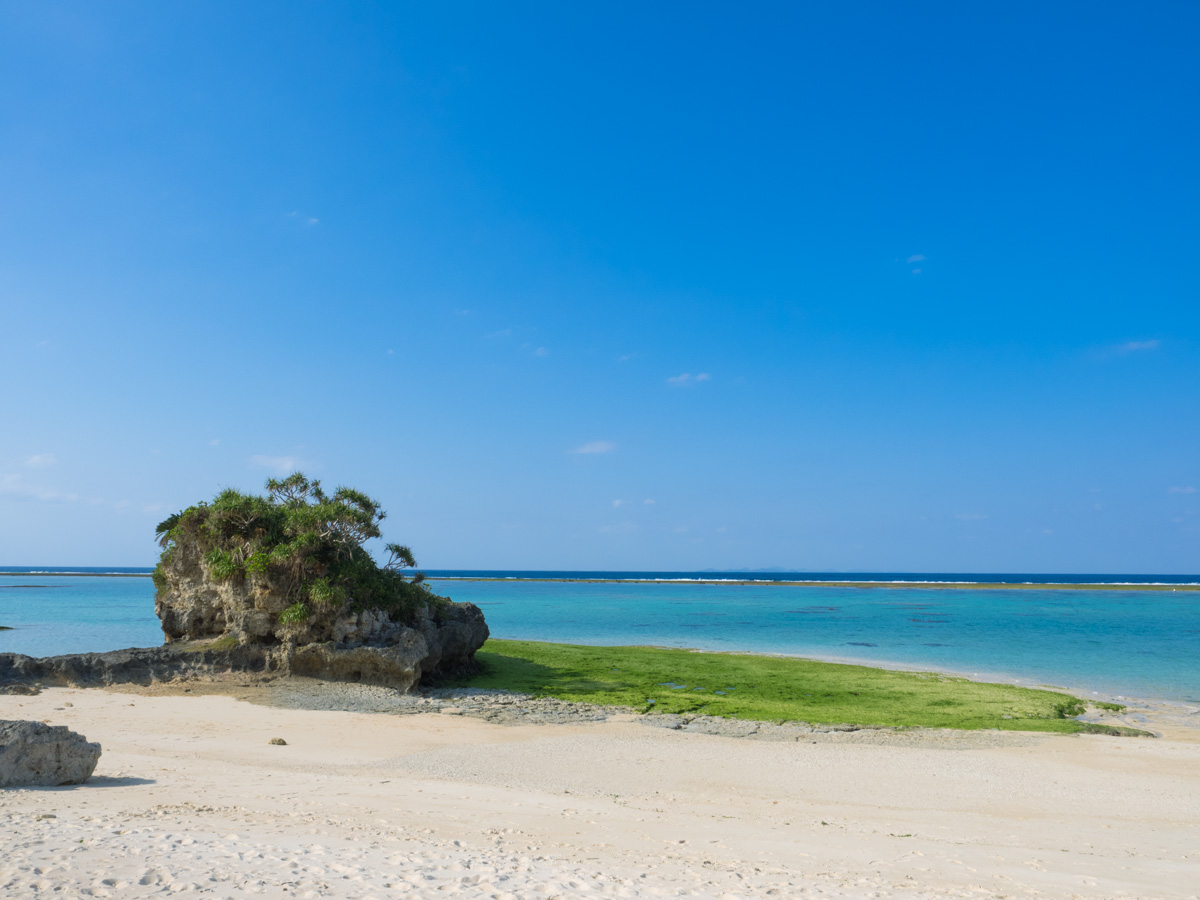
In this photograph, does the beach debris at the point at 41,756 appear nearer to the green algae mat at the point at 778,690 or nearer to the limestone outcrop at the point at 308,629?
the limestone outcrop at the point at 308,629

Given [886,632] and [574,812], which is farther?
[886,632]

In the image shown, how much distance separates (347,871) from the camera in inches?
277

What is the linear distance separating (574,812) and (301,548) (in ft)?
47.7

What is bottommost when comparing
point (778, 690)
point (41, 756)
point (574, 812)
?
point (778, 690)

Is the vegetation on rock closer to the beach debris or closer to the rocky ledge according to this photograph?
the rocky ledge

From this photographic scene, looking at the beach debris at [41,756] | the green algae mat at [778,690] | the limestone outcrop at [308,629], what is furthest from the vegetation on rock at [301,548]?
the beach debris at [41,756]

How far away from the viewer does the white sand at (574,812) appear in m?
7.11

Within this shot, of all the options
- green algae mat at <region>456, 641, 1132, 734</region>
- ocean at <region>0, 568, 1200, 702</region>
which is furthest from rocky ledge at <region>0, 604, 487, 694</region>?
ocean at <region>0, 568, 1200, 702</region>

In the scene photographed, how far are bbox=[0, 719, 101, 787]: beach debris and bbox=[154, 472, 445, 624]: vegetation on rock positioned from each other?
11.3 metres

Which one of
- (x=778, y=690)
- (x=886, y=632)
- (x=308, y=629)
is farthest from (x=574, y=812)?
(x=886, y=632)

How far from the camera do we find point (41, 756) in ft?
32.0

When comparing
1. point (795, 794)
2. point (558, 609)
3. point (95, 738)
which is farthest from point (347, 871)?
point (558, 609)

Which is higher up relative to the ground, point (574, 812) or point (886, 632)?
point (574, 812)

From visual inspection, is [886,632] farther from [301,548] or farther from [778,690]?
[301,548]
